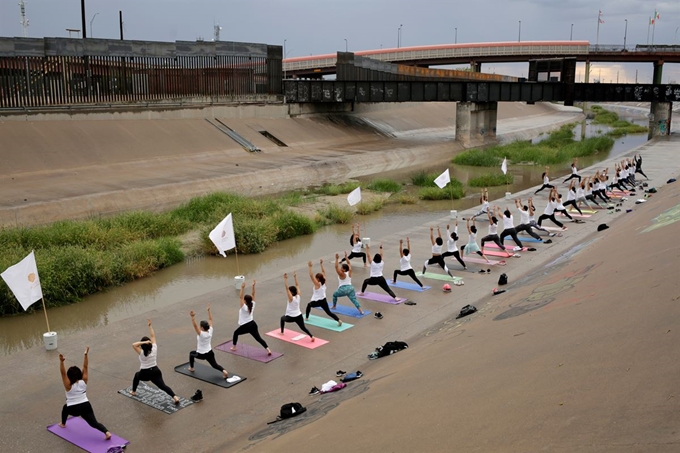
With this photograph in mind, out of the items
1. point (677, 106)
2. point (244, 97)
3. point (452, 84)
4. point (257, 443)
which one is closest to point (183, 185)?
point (244, 97)

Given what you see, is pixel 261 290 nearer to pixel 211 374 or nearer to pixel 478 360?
pixel 211 374

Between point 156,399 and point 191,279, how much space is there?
966cm

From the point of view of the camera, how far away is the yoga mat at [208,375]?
1241 cm

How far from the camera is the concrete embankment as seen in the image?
31.1 m

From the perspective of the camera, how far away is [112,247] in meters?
22.6

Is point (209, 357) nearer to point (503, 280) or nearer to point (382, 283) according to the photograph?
point (382, 283)

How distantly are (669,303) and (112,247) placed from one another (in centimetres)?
1734

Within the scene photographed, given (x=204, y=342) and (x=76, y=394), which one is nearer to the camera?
(x=76, y=394)

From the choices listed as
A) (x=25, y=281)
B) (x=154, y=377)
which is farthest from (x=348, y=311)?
(x=25, y=281)

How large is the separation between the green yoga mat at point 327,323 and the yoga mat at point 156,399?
441cm

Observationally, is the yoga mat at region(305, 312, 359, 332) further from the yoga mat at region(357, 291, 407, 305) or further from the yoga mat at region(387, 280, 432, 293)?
the yoga mat at region(387, 280, 432, 293)

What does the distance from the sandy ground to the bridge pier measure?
45.2 m

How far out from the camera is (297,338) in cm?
Result: 1473

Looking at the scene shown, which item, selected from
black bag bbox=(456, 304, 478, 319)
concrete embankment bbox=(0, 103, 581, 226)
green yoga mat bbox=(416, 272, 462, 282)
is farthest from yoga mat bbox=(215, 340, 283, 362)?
concrete embankment bbox=(0, 103, 581, 226)
